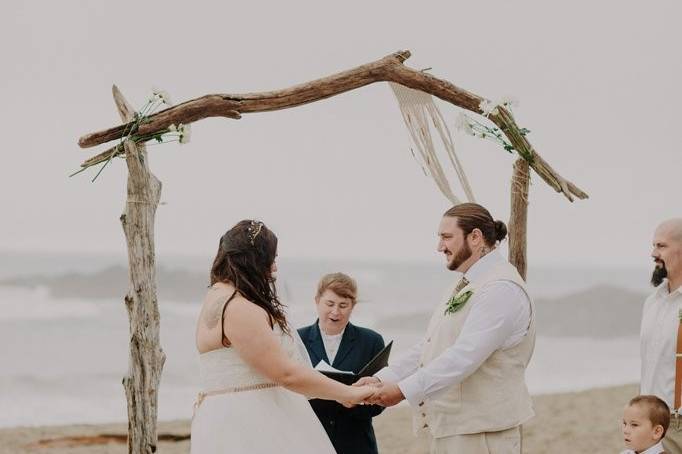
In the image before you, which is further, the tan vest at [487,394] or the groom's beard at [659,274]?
the groom's beard at [659,274]

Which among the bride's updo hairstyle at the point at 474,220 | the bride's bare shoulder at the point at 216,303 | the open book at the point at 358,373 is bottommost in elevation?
the open book at the point at 358,373

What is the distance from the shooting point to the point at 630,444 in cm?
474

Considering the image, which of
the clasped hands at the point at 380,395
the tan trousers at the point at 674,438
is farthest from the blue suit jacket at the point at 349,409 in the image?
the tan trousers at the point at 674,438

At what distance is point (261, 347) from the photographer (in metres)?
4.24

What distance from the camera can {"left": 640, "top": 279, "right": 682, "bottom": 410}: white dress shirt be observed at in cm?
497

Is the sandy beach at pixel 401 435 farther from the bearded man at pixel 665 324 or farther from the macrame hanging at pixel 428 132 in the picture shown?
the bearded man at pixel 665 324

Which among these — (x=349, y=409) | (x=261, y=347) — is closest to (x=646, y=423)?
(x=349, y=409)

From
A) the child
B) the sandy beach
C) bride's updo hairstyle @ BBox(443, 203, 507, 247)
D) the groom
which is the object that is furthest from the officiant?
the sandy beach

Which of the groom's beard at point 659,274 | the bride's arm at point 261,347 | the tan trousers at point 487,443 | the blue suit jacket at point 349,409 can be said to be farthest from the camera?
the blue suit jacket at point 349,409

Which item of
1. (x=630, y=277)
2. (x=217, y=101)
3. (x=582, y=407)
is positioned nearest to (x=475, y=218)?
(x=217, y=101)

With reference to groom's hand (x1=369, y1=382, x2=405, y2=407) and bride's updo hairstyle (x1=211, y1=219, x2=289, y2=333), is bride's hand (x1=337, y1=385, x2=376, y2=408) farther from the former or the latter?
bride's updo hairstyle (x1=211, y1=219, x2=289, y2=333)

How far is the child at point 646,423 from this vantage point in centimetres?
470

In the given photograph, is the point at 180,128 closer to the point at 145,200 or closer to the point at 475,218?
the point at 145,200

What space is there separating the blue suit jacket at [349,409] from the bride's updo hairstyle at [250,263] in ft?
3.90
